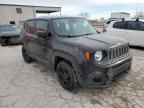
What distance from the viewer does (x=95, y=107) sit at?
3.18m

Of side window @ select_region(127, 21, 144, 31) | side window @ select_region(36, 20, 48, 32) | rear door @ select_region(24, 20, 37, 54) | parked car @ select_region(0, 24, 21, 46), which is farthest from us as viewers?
parked car @ select_region(0, 24, 21, 46)

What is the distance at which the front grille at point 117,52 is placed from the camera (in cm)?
328

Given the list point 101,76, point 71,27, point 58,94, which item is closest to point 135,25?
point 71,27

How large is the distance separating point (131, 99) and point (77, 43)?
1.71m

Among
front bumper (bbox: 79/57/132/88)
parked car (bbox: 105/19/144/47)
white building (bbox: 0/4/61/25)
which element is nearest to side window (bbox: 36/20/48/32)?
front bumper (bbox: 79/57/132/88)

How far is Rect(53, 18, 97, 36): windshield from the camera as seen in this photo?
13.4 feet

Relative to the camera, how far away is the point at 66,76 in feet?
12.4

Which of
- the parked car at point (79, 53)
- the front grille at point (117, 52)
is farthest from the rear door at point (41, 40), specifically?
the front grille at point (117, 52)

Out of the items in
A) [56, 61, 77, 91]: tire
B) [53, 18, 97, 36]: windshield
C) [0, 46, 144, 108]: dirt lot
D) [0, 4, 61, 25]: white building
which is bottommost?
[0, 46, 144, 108]: dirt lot

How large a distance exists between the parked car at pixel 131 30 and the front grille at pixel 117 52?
444cm

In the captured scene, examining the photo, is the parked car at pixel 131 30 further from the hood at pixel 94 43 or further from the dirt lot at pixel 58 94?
the hood at pixel 94 43

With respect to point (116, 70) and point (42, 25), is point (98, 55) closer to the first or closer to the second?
point (116, 70)

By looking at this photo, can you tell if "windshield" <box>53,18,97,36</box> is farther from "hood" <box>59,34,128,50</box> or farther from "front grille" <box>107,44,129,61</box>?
"front grille" <box>107,44,129,61</box>

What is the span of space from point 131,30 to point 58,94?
5957 millimetres
